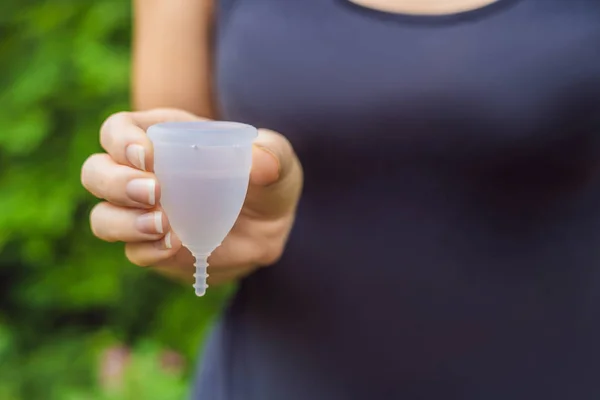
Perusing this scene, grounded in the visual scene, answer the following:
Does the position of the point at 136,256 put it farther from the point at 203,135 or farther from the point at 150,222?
the point at 203,135

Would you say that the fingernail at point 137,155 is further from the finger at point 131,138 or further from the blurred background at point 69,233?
the blurred background at point 69,233

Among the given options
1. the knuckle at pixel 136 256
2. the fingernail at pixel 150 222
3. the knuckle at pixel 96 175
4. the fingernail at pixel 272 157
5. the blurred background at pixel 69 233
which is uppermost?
the fingernail at pixel 272 157

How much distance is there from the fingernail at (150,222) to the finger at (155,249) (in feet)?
0.06

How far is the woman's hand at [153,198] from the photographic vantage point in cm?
61

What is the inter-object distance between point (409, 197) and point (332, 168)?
0.09 metres

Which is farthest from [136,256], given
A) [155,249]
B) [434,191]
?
[434,191]

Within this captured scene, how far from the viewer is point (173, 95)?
1001mm

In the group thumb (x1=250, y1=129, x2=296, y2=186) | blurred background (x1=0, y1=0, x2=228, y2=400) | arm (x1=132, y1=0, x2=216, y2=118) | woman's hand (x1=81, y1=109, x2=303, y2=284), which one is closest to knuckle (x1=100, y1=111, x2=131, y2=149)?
woman's hand (x1=81, y1=109, x2=303, y2=284)

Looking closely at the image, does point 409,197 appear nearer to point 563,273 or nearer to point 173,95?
point 563,273

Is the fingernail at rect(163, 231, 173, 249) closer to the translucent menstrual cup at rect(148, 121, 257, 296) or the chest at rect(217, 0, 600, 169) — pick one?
the translucent menstrual cup at rect(148, 121, 257, 296)

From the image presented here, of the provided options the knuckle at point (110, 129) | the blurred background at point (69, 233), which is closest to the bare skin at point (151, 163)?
the knuckle at point (110, 129)

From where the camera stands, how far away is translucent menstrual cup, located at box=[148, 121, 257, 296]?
556mm

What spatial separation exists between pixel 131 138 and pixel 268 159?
118 mm

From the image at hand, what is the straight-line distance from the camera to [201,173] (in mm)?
565
